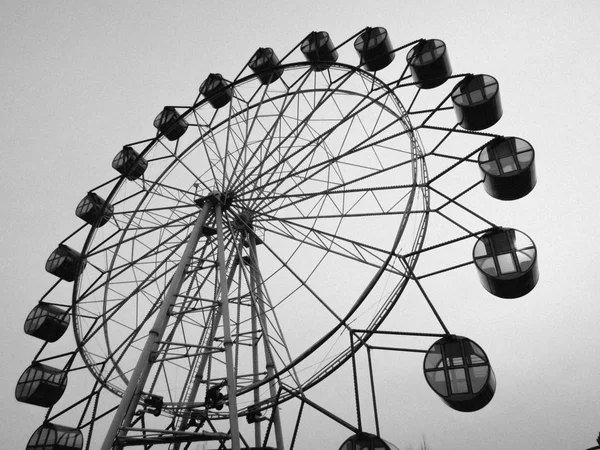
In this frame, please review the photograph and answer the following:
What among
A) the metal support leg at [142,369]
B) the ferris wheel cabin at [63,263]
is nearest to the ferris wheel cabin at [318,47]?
the metal support leg at [142,369]

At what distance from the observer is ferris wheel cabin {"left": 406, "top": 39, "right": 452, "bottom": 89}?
14.5 meters

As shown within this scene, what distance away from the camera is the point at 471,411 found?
9.98 meters

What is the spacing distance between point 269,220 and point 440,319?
6.04 m

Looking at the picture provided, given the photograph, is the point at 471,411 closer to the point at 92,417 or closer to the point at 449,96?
the point at 449,96

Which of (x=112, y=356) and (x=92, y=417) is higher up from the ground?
(x=112, y=356)

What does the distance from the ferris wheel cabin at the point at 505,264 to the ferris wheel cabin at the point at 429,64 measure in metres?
5.37

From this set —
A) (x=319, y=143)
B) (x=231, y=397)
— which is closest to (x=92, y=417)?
(x=231, y=397)

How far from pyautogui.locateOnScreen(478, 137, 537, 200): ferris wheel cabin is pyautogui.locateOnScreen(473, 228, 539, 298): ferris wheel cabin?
1.22m

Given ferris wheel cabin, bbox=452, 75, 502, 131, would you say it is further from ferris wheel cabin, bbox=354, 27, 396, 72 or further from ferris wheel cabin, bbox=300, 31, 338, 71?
ferris wheel cabin, bbox=300, 31, 338, 71

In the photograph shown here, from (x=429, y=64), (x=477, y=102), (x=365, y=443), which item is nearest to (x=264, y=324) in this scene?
(x=365, y=443)

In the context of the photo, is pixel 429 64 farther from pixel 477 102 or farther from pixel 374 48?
pixel 374 48

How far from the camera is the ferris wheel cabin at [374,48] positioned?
52.9ft

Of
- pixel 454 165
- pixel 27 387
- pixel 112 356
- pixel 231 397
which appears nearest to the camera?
pixel 231 397

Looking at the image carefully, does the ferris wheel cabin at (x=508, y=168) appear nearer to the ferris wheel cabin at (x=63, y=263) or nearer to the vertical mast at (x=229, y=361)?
the vertical mast at (x=229, y=361)
